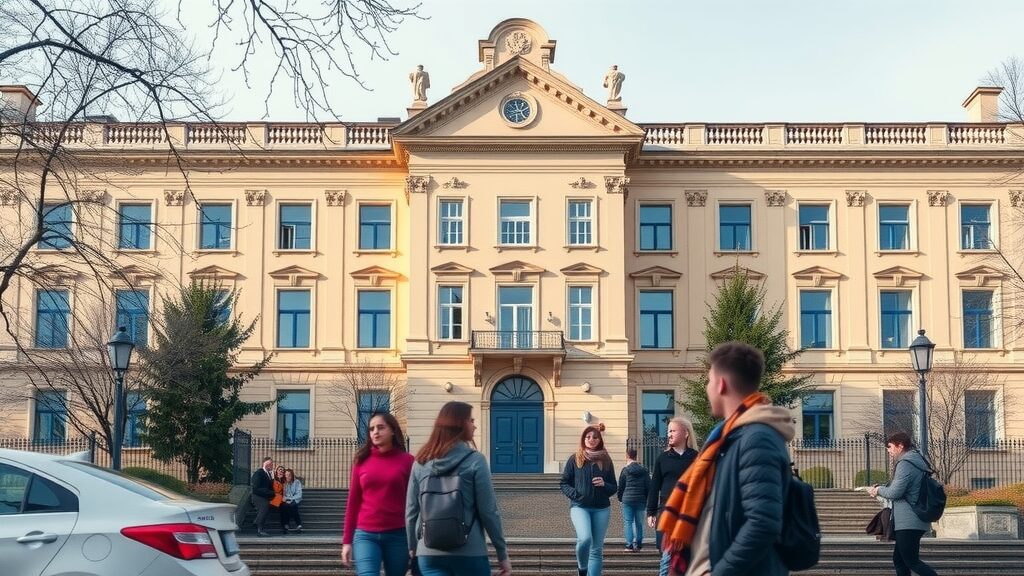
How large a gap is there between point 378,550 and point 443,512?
4.60 feet

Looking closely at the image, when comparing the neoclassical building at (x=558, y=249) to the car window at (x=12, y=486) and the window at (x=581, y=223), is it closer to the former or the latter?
the window at (x=581, y=223)

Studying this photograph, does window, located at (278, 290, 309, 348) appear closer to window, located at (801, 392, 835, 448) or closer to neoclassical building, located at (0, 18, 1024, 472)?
neoclassical building, located at (0, 18, 1024, 472)

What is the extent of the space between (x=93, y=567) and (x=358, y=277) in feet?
121

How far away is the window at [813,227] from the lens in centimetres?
4562

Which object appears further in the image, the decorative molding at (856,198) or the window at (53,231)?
the decorative molding at (856,198)

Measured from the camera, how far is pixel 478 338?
42625 mm

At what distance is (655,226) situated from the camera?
45750 millimetres

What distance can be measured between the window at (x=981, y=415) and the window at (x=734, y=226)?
925 centimetres

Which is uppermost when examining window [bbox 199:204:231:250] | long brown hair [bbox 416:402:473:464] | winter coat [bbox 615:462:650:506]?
window [bbox 199:204:231:250]

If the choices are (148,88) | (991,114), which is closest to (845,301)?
(991,114)

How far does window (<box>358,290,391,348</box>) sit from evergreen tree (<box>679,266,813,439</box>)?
10.7 meters

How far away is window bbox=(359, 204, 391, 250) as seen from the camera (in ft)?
149

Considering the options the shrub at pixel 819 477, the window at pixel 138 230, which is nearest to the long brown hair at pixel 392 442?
the shrub at pixel 819 477

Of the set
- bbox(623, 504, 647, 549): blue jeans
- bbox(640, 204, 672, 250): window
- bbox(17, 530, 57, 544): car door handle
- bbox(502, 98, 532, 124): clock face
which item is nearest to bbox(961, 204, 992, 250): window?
bbox(640, 204, 672, 250): window
